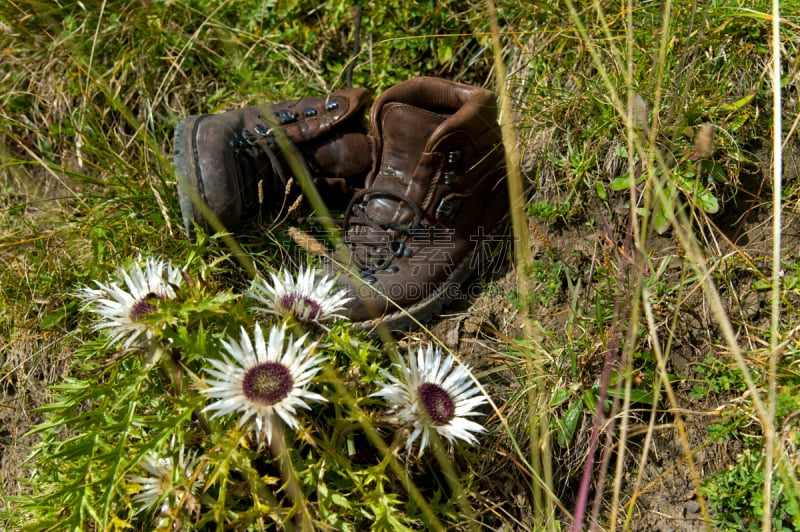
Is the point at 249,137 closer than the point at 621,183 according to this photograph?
No

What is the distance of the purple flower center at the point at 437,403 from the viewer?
1.53 meters

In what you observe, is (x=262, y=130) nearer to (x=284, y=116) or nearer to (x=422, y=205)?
(x=284, y=116)

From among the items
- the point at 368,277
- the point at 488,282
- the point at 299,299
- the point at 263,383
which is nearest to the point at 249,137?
the point at 368,277

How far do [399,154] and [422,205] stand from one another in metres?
0.19

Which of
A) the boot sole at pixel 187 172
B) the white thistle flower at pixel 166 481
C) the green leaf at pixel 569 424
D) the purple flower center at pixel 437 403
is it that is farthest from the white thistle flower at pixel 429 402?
the boot sole at pixel 187 172

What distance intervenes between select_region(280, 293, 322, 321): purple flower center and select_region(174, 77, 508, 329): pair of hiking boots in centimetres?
36

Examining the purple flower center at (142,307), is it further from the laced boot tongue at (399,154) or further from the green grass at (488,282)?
the laced boot tongue at (399,154)

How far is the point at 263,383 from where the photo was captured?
1.37 m

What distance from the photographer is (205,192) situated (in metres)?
1.97

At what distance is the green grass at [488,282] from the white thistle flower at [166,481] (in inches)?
1.1

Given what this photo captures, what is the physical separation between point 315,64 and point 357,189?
63 centimetres

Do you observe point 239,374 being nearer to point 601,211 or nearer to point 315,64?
point 601,211

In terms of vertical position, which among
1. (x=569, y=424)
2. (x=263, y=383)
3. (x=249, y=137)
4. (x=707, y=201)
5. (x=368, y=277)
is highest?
(x=707, y=201)

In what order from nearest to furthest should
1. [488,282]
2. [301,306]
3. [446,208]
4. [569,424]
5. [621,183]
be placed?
[301,306] → [569,424] → [621,183] → [446,208] → [488,282]
